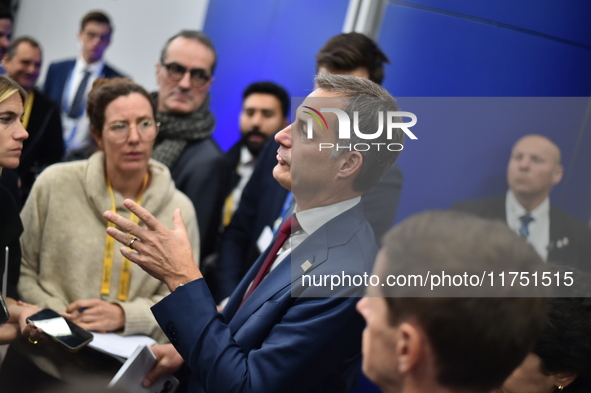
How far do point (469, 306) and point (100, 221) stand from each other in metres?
1.61

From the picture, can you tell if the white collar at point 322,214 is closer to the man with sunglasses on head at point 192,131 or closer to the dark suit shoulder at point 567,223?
the man with sunglasses on head at point 192,131

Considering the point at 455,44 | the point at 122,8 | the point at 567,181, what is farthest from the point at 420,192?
the point at 122,8

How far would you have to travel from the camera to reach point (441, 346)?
102 cm

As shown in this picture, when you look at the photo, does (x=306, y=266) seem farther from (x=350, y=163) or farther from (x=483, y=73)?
(x=483, y=73)

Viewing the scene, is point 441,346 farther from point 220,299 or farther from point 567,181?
point 567,181

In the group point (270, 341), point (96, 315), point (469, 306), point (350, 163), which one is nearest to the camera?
point (469, 306)

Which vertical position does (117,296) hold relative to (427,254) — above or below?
below

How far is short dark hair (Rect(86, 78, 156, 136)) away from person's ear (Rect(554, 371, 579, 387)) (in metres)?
1.87

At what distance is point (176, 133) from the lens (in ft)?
9.52

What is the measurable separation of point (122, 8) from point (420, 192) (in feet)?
12.7

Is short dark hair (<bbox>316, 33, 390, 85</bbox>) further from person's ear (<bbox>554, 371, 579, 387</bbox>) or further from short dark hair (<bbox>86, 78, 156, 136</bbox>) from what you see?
person's ear (<bbox>554, 371, 579, 387</bbox>)

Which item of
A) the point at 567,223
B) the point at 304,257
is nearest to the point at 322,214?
the point at 304,257

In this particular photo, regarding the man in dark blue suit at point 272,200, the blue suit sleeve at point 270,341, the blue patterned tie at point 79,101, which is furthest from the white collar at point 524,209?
the blue patterned tie at point 79,101

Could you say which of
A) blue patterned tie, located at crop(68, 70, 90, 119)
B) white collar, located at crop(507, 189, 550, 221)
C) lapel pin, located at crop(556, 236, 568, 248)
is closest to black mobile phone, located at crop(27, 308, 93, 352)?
white collar, located at crop(507, 189, 550, 221)
